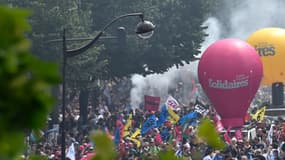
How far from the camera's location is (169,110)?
29609mm

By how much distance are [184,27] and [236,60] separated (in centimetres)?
1353

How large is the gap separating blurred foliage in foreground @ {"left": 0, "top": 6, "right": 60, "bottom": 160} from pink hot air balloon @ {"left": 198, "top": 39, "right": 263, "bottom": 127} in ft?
107

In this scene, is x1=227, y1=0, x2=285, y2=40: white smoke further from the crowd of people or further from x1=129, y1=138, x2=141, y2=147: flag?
x1=129, y1=138, x2=141, y2=147: flag

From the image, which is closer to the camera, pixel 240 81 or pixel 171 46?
pixel 240 81

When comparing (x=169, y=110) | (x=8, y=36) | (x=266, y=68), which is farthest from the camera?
(x=266, y=68)

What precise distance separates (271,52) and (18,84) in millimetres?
39482

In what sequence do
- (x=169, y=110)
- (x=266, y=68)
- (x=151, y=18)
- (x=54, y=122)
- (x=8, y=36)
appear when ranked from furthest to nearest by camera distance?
1. (x=151, y=18)
2. (x=266, y=68)
3. (x=54, y=122)
4. (x=169, y=110)
5. (x=8, y=36)

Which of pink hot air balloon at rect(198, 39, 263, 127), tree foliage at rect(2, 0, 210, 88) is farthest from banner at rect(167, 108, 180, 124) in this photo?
tree foliage at rect(2, 0, 210, 88)

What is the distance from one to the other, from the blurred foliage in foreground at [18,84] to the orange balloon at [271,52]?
1540 inches

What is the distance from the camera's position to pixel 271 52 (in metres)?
41.3

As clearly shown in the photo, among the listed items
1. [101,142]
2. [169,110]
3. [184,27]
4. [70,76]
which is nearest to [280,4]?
[184,27]

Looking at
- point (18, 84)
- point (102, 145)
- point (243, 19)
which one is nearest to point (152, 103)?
point (102, 145)

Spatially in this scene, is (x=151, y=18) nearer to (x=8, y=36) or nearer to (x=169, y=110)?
(x=169, y=110)

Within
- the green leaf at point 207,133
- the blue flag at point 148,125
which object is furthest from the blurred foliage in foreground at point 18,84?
the blue flag at point 148,125
